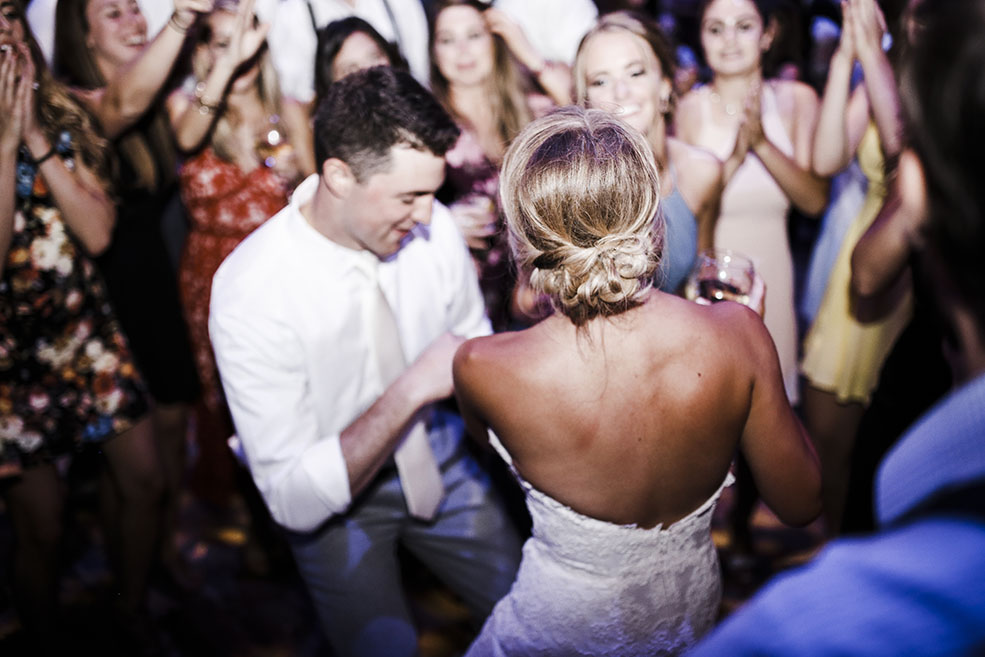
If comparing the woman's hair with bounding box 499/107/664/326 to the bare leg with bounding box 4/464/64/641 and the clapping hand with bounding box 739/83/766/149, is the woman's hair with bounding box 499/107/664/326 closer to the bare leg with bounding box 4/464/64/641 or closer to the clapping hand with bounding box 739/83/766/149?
the clapping hand with bounding box 739/83/766/149

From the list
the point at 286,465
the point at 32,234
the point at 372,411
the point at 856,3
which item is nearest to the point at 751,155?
the point at 856,3

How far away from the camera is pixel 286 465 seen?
65.6 inches

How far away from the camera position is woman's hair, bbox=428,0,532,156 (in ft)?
9.37

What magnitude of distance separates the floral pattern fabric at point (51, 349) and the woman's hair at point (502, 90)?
55.7 inches

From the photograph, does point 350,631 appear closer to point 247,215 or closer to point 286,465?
point 286,465

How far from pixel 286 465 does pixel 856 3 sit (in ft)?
7.06

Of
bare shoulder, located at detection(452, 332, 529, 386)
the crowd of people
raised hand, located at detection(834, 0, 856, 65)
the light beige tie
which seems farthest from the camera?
raised hand, located at detection(834, 0, 856, 65)

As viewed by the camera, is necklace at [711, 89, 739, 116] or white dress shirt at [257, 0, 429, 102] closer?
necklace at [711, 89, 739, 116]

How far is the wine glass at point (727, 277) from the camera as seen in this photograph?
1676 millimetres

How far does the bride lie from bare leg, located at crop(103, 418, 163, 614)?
1.38m

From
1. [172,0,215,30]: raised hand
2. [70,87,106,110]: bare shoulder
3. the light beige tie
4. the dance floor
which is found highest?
[172,0,215,30]: raised hand

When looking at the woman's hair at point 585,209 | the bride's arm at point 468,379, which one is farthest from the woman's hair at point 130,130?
the woman's hair at point 585,209

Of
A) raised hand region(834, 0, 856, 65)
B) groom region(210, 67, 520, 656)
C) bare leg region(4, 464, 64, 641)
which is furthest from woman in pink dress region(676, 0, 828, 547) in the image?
bare leg region(4, 464, 64, 641)

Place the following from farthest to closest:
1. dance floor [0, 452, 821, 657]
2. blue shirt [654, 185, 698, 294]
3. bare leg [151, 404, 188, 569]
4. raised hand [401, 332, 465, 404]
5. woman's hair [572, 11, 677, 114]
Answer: bare leg [151, 404, 188, 569]
dance floor [0, 452, 821, 657]
woman's hair [572, 11, 677, 114]
blue shirt [654, 185, 698, 294]
raised hand [401, 332, 465, 404]
